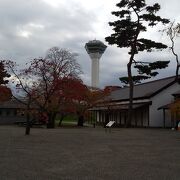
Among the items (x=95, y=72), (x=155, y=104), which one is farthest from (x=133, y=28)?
(x=95, y=72)

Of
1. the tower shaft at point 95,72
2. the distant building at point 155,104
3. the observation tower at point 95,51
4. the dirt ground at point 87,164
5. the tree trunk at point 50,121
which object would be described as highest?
the observation tower at point 95,51

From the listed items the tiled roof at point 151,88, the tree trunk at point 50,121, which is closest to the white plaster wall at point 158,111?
the tiled roof at point 151,88

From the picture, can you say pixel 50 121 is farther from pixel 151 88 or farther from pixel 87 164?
pixel 87 164

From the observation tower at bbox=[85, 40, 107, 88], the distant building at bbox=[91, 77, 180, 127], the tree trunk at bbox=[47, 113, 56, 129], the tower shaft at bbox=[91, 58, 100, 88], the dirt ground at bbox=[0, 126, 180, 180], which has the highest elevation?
the observation tower at bbox=[85, 40, 107, 88]

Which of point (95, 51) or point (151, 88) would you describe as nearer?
point (151, 88)

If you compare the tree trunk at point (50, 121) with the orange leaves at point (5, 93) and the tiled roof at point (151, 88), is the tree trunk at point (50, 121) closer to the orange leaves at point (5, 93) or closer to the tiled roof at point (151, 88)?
the orange leaves at point (5, 93)

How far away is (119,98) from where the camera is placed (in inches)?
2037

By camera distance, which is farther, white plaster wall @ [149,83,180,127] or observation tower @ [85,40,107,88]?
observation tower @ [85,40,107,88]

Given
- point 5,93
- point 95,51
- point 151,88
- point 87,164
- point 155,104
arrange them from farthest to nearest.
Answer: point 95,51 → point 151,88 → point 155,104 → point 5,93 → point 87,164

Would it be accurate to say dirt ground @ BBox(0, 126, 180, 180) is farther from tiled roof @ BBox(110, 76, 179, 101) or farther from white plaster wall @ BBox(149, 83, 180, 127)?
tiled roof @ BBox(110, 76, 179, 101)

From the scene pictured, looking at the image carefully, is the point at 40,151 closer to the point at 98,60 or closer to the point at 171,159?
the point at 171,159

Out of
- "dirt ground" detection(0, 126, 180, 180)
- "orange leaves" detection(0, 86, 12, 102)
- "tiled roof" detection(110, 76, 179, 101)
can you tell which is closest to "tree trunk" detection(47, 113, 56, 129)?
"orange leaves" detection(0, 86, 12, 102)

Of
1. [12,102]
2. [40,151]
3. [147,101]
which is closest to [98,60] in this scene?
[12,102]

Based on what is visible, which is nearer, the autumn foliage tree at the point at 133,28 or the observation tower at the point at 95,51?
the autumn foliage tree at the point at 133,28
